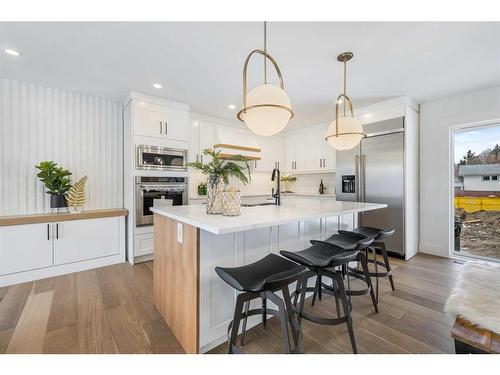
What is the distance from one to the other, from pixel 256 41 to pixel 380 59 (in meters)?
1.36

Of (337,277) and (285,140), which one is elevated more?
(285,140)

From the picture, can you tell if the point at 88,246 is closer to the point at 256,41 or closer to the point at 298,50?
the point at 256,41

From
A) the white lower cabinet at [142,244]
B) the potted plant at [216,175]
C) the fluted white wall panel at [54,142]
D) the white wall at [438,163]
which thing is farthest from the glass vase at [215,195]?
the white wall at [438,163]

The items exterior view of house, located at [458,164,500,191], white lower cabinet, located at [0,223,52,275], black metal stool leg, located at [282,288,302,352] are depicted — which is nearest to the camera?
black metal stool leg, located at [282,288,302,352]

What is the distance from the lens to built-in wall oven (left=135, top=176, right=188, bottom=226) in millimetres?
3301

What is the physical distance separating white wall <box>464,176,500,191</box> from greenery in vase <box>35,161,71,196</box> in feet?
19.0

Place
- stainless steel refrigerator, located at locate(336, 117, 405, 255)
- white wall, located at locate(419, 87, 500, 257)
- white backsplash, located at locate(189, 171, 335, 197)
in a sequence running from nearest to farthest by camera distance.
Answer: white wall, located at locate(419, 87, 500, 257) < stainless steel refrigerator, located at locate(336, 117, 405, 255) < white backsplash, located at locate(189, 171, 335, 197)

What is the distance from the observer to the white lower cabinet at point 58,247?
2.57 m

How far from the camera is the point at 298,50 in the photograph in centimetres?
221

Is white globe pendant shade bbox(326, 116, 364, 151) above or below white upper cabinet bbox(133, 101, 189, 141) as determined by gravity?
below

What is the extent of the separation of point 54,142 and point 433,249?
19.6ft

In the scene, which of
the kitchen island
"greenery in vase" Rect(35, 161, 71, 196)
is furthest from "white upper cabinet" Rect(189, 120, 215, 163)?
the kitchen island

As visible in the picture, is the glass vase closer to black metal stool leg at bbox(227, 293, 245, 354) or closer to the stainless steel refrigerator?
black metal stool leg at bbox(227, 293, 245, 354)
